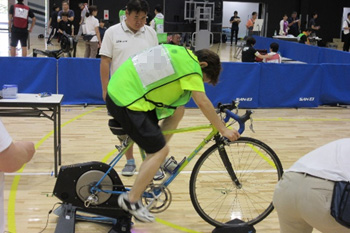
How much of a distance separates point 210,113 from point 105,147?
10.3 feet

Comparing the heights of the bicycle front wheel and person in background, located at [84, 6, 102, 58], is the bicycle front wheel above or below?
below

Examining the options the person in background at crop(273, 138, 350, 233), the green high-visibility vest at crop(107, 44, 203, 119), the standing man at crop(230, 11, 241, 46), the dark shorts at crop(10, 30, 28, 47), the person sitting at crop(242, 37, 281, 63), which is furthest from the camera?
the standing man at crop(230, 11, 241, 46)

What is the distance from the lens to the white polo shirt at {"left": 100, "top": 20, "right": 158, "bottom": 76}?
498cm

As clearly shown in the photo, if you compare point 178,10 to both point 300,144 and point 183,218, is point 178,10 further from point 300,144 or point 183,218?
point 183,218

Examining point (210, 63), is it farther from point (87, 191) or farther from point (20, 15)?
point (20, 15)

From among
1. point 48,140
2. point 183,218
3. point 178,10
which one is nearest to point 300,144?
point 183,218

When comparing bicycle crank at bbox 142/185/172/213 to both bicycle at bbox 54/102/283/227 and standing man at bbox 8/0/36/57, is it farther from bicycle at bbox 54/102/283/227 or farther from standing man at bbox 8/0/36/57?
standing man at bbox 8/0/36/57

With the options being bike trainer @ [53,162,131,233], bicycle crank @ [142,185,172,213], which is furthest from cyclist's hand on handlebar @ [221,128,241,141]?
bike trainer @ [53,162,131,233]

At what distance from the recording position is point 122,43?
498cm

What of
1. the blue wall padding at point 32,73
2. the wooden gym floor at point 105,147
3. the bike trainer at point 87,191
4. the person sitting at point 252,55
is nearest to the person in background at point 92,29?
the person sitting at point 252,55

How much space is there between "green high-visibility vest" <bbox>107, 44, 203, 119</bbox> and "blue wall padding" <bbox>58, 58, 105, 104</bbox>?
4.92 m

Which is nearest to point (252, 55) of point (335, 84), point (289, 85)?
point (289, 85)

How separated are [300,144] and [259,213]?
101 inches

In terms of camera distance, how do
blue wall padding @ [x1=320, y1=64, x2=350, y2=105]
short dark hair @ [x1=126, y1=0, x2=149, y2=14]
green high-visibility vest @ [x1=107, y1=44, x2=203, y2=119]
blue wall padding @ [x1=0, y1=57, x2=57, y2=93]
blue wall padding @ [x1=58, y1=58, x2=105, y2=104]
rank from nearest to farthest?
green high-visibility vest @ [x1=107, y1=44, x2=203, y2=119] < short dark hair @ [x1=126, y1=0, x2=149, y2=14] < blue wall padding @ [x1=0, y1=57, x2=57, y2=93] < blue wall padding @ [x1=58, y1=58, x2=105, y2=104] < blue wall padding @ [x1=320, y1=64, x2=350, y2=105]
